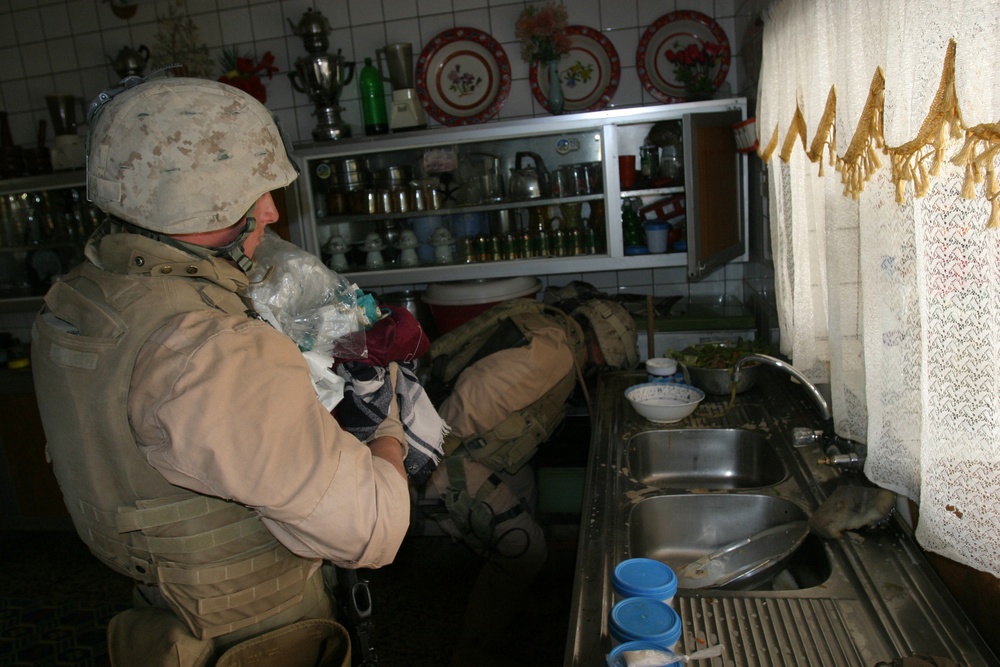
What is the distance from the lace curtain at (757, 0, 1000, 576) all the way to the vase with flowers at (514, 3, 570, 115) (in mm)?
1629

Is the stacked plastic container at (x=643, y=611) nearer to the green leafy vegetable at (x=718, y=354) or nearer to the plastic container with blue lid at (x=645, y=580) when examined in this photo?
the plastic container with blue lid at (x=645, y=580)

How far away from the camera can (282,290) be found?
4.55 feet

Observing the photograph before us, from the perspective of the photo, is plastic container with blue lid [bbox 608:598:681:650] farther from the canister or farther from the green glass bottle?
the green glass bottle

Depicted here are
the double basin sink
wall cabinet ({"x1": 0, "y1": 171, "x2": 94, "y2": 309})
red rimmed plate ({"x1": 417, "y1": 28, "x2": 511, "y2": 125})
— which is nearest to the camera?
the double basin sink

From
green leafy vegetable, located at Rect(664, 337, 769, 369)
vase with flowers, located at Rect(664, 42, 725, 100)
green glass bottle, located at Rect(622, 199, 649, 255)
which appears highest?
vase with flowers, located at Rect(664, 42, 725, 100)

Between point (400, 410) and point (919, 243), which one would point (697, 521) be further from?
point (919, 243)

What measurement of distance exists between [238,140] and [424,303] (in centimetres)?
246

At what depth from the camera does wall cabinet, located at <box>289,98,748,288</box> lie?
304 centimetres

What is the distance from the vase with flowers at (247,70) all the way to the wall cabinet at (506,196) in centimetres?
53

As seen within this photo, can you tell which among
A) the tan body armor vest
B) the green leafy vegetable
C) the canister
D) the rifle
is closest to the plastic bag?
the tan body armor vest

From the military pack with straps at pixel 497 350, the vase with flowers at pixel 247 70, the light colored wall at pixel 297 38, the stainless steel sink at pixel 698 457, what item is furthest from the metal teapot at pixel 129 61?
the stainless steel sink at pixel 698 457

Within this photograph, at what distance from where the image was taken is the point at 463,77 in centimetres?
346

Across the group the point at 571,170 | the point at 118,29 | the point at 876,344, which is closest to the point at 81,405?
the point at 876,344

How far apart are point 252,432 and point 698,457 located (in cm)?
152
